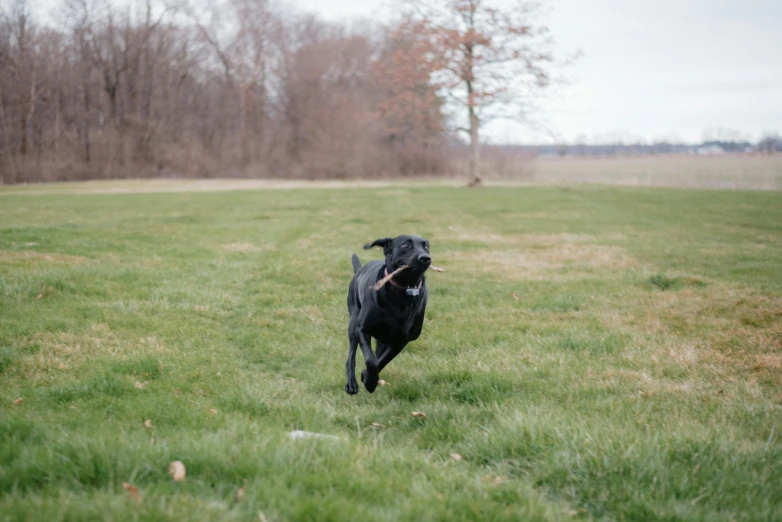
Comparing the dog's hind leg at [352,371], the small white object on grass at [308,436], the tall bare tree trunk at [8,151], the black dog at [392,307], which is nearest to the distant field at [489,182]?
the tall bare tree trunk at [8,151]

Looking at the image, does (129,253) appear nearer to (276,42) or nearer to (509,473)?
(509,473)

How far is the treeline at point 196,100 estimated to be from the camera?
50.1m

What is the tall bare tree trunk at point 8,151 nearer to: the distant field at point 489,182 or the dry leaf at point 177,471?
the distant field at point 489,182

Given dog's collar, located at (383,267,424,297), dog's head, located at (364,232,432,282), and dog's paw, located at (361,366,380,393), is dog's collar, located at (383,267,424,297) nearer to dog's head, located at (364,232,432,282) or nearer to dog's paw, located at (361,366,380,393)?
dog's head, located at (364,232,432,282)

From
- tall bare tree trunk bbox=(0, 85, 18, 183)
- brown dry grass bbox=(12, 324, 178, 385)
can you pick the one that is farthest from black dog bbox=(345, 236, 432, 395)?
tall bare tree trunk bbox=(0, 85, 18, 183)

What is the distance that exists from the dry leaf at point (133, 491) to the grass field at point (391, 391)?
0.10 feet

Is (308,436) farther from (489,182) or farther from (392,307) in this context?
(489,182)

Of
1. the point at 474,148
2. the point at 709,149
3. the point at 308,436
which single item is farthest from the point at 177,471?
the point at 709,149

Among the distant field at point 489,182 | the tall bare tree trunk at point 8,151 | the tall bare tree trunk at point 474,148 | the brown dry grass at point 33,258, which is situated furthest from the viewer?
the tall bare tree trunk at point 8,151

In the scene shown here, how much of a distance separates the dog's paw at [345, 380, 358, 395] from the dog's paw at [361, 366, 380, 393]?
0.08m

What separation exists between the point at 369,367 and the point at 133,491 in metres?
2.38

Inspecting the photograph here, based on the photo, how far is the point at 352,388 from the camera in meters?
5.13

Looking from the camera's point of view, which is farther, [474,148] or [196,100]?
[196,100]

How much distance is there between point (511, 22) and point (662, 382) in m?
34.3
